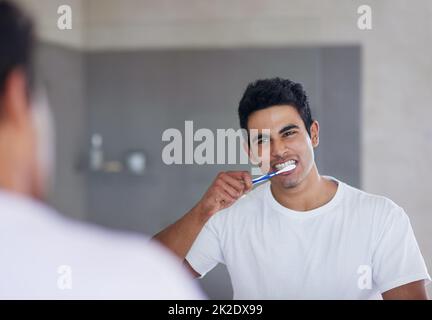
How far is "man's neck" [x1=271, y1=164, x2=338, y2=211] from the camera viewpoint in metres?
1.55

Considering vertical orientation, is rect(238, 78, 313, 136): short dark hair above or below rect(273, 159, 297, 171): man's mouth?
above

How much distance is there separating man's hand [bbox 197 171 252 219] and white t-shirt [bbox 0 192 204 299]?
6.2 inches

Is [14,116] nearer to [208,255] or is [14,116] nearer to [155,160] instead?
[155,160]

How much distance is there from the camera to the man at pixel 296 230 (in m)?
1.52

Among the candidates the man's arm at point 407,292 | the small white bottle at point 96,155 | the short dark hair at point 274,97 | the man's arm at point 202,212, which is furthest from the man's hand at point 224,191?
the man's arm at point 407,292

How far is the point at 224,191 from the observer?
1.58 metres

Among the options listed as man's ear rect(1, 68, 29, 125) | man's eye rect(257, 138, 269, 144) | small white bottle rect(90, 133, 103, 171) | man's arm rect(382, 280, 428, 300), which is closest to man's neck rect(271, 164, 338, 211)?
man's eye rect(257, 138, 269, 144)

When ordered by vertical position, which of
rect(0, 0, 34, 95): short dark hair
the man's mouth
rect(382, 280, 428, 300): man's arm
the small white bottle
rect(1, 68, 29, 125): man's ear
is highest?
rect(0, 0, 34, 95): short dark hair

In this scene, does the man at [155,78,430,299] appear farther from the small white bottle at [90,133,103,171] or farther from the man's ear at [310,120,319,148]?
the small white bottle at [90,133,103,171]

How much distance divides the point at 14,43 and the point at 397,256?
1036 mm

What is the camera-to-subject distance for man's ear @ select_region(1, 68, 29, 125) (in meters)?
1.36

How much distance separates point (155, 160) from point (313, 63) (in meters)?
0.47

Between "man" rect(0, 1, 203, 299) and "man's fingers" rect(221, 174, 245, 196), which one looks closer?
"man" rect(0, 1, 203, 299)

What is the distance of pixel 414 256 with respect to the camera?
1.53 metres
